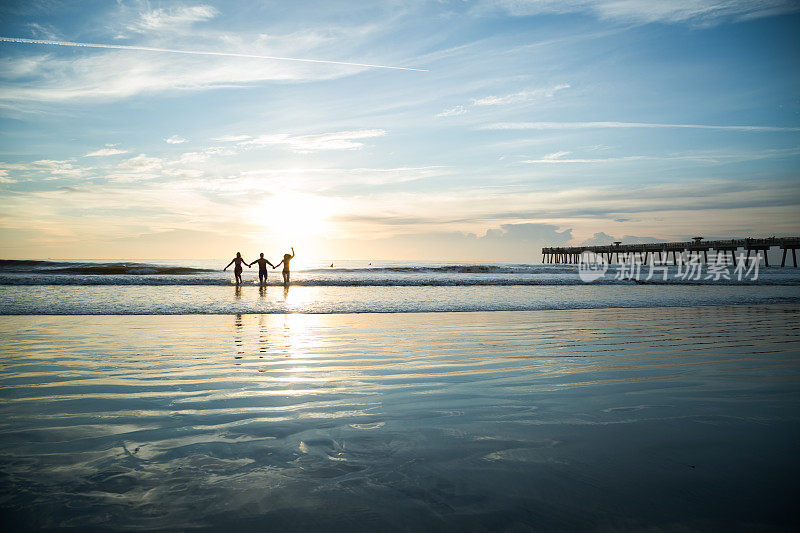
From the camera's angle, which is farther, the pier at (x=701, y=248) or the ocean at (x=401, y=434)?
the pier at (x=701, y=248)

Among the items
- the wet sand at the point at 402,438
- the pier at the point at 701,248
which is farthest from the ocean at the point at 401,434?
the pier at the point at 701,248

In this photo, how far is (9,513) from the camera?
2.42m

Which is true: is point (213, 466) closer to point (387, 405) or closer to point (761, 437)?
point (387, 405)

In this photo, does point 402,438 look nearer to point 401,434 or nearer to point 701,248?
point 401,434

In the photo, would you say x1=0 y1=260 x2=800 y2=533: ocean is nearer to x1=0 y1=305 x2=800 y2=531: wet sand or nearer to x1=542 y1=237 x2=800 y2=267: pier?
x1=0 y1=305 x2=800 y2=531: wet sand

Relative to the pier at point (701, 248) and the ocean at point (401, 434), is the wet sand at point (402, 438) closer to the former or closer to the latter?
the ocean at point (401, 434)

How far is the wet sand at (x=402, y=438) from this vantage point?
2451 mm

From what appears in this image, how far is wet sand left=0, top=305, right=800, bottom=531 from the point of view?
245 centimetres

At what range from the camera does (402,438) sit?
3529 mm

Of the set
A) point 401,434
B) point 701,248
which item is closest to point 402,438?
point 401,434

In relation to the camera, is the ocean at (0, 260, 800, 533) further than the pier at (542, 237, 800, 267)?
No

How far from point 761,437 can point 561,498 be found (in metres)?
2.07

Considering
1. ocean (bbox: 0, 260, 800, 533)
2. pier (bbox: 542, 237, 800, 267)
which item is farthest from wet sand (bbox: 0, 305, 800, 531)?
pier (bbox: 542, 237, 800, 267)

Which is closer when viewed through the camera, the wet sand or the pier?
the wet sand
